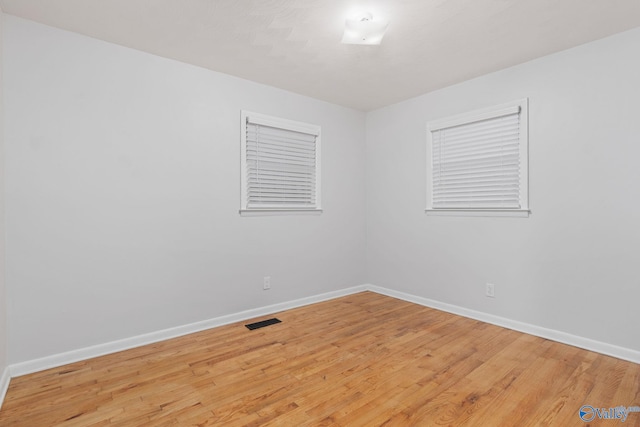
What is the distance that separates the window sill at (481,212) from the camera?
3032 mm

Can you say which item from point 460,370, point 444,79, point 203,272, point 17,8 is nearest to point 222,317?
point 203,272

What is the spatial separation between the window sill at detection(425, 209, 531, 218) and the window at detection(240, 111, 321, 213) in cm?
139

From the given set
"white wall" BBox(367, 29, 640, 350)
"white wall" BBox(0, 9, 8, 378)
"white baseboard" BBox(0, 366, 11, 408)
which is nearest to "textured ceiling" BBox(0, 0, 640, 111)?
"white wall" BBox(367, 29, 640, 350)

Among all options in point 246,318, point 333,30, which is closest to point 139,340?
point 246,318

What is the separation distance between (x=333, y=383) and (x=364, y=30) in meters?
2.45

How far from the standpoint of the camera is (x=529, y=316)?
3.00m

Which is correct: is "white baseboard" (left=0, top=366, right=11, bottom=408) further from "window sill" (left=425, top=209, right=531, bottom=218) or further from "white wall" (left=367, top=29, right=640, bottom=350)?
"window sill" (left=425, top=209, right=531, bottom=218)

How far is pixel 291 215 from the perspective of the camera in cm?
378

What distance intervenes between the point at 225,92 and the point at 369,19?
164cm

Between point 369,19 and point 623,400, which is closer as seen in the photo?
point 623,400

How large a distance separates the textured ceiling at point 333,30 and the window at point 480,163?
0.49 m

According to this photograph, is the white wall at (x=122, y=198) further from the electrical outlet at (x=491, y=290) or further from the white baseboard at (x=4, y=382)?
the electrical outlet at (x=491, y=290)

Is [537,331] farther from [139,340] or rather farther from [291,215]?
[139,340]

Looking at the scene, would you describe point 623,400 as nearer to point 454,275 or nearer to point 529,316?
point 529,316
